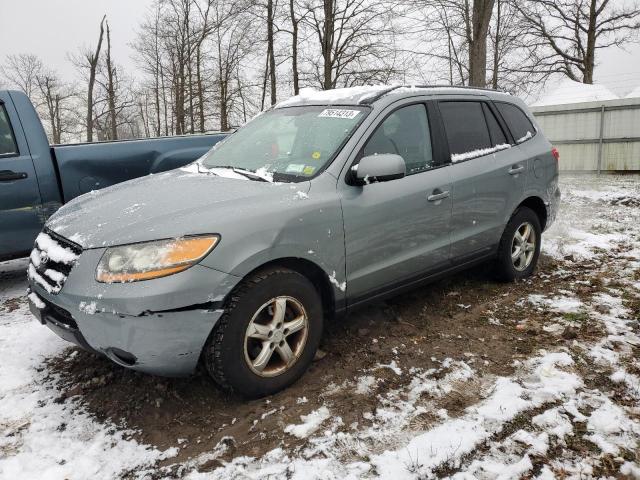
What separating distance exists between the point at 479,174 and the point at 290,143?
5.32 ft

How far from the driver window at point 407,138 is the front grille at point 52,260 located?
189cm

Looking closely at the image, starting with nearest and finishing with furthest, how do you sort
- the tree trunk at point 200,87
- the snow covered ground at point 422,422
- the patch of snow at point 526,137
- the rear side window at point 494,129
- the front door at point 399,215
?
the snow covered ground at point 422,422 → the front door at point 399,215 → the rear side window at point 494,129 → the patch of snow at point 526,137 → the tree trunk at point 200,87

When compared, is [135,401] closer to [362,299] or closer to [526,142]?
[362,299]

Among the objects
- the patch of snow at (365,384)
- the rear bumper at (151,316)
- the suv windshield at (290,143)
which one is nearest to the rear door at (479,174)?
the suv windshield at (290,143)

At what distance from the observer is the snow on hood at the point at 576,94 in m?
16.7

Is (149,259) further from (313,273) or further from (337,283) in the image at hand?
(337,283)

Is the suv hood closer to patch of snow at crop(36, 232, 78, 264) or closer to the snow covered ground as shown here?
patch of snow at crop(36, 232, 78, 264)

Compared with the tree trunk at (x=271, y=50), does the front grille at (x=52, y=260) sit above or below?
below

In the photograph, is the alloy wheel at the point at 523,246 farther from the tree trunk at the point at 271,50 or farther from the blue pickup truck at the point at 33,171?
the tree trunk at the point at 271,50

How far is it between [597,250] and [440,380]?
12.8 ft

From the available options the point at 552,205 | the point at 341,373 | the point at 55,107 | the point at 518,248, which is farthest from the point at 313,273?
the point at 55,107

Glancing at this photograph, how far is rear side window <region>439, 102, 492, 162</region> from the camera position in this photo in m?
3.89

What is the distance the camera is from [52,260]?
274cm

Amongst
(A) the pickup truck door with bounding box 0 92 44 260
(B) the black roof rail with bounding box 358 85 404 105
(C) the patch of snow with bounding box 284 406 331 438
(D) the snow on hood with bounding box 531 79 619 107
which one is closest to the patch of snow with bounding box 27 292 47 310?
(C) the patch of snow with bounding box 284 406 331 438
